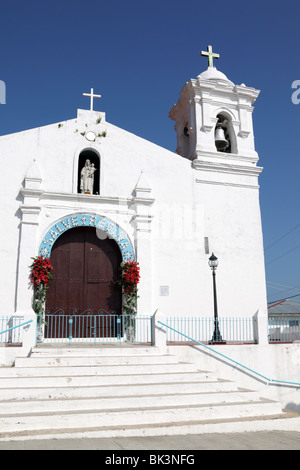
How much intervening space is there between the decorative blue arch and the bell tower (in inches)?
162

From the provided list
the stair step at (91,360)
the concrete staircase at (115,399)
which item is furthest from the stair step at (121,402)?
the stair step at (91,360)

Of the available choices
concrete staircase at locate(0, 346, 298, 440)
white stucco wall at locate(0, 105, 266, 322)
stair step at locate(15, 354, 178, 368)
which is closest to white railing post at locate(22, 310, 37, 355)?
concrete staircase at locate(0, 346, 298, 440)

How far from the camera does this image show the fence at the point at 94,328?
1328 centimetres

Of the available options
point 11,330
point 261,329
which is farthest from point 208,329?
point 11,330

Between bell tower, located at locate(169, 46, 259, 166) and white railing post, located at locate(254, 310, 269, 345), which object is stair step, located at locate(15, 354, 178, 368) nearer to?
white railing post, located at locate(254, 310, 269, 345)

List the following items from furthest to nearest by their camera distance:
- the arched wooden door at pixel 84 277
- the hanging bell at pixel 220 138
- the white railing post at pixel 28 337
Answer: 1. the hanging bell at pixel 220 138
2. the arched wooden door at pixel 84 277
3. the white railing post at pixel 28 337

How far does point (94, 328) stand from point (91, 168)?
18.5 feet

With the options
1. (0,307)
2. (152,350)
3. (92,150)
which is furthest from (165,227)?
(0,307)

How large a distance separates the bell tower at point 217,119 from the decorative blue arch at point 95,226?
412 cm

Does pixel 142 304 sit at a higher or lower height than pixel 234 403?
higher

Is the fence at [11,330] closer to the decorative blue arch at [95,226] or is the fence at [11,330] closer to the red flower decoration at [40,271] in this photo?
the red flower decoration at [40,271]

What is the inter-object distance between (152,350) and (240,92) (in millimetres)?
11128

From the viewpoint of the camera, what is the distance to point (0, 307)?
13.0 meters

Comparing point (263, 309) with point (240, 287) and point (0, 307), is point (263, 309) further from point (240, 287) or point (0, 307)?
point (0, 307)
